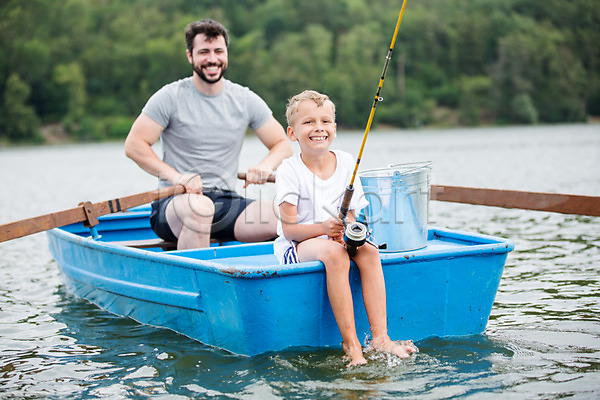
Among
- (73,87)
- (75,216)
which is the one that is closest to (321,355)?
(75,216)

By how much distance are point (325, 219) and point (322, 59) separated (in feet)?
238

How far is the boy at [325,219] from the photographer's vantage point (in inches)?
140

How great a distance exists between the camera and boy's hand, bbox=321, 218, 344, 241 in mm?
3590

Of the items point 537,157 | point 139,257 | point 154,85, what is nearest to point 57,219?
point 139,257

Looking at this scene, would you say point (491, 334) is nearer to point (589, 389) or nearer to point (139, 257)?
point (589, 389)

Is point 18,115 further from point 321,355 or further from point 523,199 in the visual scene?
point 321,355

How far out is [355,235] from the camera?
349 centimetres

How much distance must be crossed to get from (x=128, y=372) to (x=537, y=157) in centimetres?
2136

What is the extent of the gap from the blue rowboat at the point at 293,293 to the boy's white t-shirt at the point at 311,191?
30cm

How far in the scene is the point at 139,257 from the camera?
14.5 feet

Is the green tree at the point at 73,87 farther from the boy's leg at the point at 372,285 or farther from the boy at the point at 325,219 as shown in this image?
the boy's leg at the point at 372,285

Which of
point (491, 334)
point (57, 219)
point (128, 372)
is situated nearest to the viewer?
point (128, 372)

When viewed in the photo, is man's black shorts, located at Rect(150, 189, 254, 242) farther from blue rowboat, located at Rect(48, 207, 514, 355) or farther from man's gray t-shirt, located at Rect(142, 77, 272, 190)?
blue rowboat, located at Rect(48, 207, 514, 355)

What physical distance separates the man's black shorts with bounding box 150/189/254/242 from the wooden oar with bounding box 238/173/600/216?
0.22 metres
